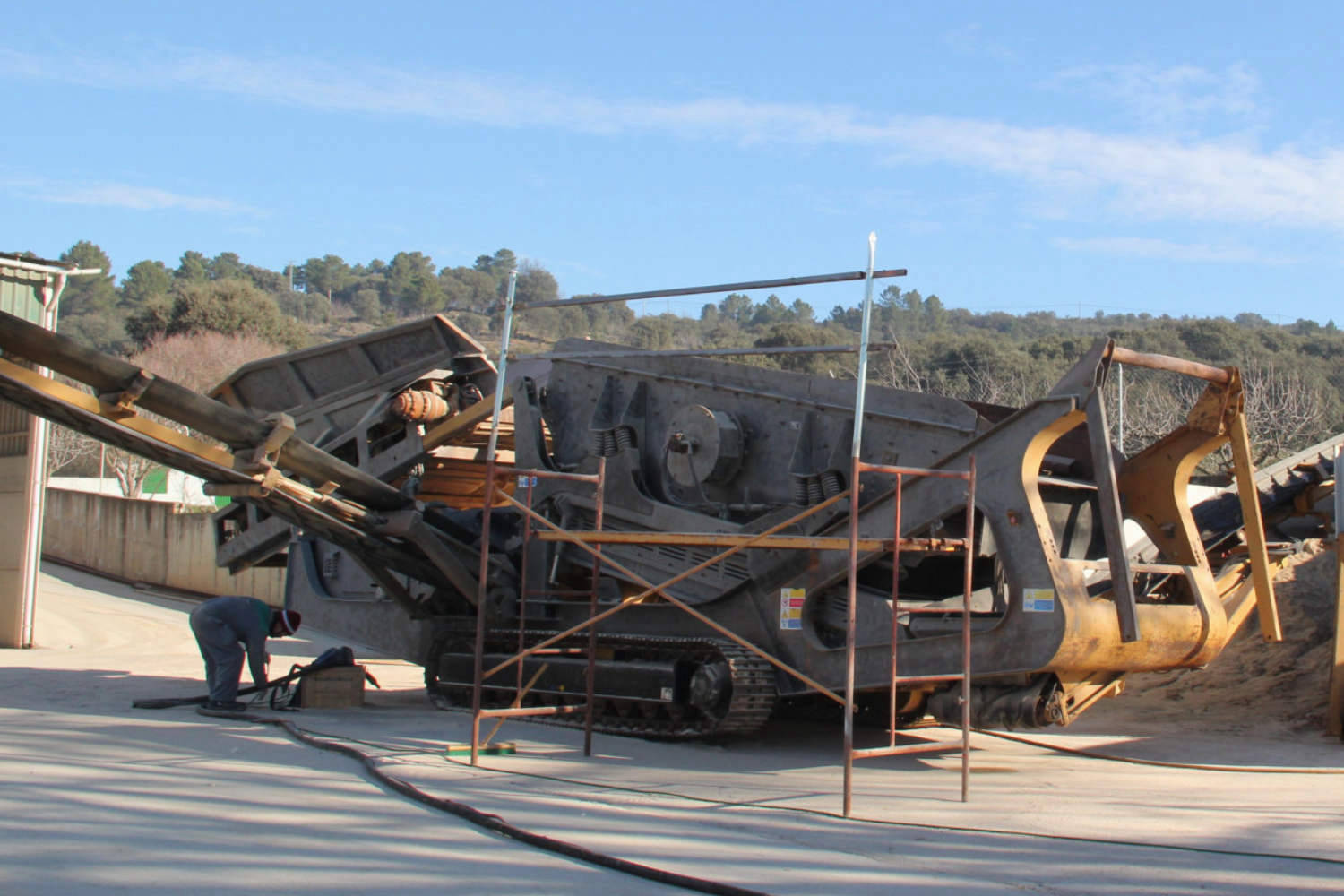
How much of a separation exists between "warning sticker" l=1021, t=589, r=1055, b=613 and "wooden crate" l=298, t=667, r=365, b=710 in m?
6.01

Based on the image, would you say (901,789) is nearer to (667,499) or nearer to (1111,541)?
(1111,541)

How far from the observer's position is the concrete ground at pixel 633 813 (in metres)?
5.12

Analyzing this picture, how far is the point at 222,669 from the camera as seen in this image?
35.2 feet

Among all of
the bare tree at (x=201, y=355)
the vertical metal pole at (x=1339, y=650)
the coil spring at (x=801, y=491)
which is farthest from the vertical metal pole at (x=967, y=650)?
the bare tree at (x=201, y=355)

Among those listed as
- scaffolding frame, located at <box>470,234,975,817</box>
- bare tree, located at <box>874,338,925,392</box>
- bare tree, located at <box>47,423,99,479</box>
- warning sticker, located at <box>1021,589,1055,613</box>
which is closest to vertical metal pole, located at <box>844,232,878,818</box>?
scaffolding frame, located at <box>470,234,975,817</box>

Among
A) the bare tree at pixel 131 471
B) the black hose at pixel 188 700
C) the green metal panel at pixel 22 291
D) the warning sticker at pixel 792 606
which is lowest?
the black hose at pixel 188 700

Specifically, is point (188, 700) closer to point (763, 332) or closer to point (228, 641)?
point (228, 641)

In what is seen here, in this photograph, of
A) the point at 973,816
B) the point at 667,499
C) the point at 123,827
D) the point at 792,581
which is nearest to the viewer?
the point at 123,827

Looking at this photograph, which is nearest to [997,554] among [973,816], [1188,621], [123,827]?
[1188,621]

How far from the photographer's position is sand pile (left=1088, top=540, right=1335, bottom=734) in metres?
11.5

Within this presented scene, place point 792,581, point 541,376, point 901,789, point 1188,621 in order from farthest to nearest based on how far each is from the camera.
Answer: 1. point 541,376
2. point 792,581
3. point 1188,621
4. point 901,789

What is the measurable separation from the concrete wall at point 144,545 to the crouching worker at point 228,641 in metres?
12.0

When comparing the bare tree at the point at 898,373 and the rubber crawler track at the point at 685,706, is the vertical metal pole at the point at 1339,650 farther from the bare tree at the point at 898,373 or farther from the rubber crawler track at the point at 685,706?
the bare tree at the point at 898,373

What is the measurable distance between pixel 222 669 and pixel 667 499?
12.7 ft
